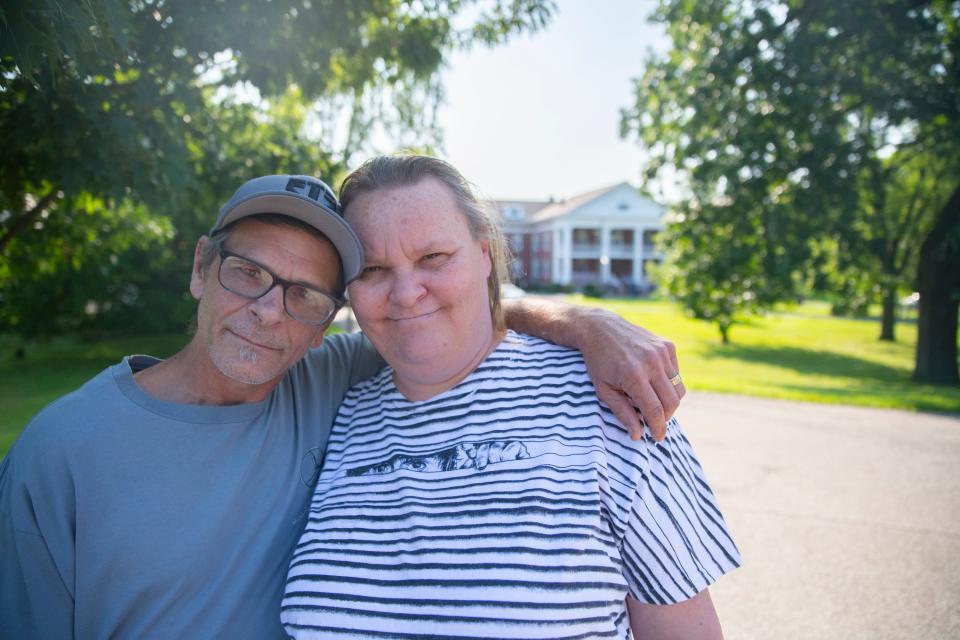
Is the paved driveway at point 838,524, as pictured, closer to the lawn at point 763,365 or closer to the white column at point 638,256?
the lawn at point 763,365

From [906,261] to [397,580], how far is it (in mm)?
27450

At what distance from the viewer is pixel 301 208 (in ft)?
6.38

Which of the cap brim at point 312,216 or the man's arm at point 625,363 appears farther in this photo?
the cap brim at point 312,216

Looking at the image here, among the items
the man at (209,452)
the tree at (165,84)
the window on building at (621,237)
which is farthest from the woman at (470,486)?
the window on building at (621,237)

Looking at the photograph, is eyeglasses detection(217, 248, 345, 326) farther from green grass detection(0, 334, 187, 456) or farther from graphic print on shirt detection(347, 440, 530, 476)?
green grass detection(0, 334, 187, 456)

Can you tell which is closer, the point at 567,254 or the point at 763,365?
the point at 763,365

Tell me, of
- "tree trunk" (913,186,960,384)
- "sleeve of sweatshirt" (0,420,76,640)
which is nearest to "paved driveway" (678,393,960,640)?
"sleeve of sweatshirt" (0,420,76,640)

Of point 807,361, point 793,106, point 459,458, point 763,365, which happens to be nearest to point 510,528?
point 459,458

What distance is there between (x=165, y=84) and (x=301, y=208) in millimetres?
1856

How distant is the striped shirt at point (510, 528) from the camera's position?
4.90ft

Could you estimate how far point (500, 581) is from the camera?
1.50m

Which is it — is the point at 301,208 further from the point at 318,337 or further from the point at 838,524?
the point at 838,524

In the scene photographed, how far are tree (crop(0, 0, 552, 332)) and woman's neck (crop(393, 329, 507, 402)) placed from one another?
1316 mm

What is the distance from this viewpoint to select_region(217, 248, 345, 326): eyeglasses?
1.97 meters
